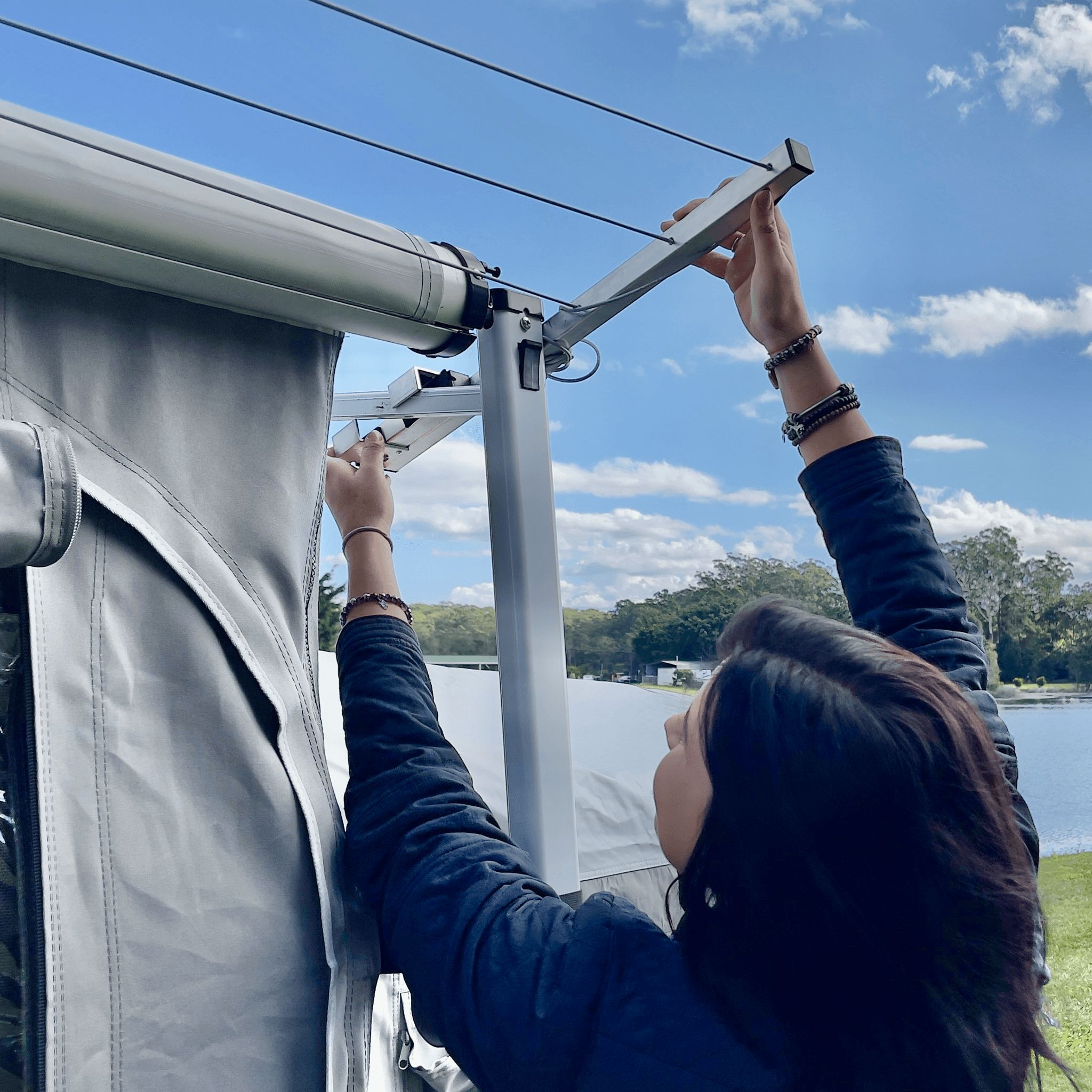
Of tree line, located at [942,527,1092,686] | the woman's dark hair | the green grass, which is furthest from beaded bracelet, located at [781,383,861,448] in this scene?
tree line, located at [942,527,1092,686]

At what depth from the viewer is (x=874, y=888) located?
0.47 metres

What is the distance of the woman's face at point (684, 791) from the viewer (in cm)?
54

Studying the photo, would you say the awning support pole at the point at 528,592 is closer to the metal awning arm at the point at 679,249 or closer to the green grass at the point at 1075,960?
the metal awning arm at the point at 679,249

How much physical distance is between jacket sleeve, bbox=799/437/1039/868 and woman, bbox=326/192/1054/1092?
0.19 meters

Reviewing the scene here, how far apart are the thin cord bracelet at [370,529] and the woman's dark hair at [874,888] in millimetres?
381

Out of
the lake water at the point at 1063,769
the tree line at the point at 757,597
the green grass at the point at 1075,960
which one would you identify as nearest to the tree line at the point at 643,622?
the tree line at the point at 757,597

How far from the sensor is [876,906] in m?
0.47

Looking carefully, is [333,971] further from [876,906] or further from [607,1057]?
[876,906]

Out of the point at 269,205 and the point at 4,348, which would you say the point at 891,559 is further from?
the point at 4,348

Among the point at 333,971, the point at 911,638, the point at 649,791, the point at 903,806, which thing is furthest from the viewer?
the point at 649,791

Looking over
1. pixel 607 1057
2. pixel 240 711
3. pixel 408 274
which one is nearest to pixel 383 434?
pixel 408 274

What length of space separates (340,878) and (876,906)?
0.37m

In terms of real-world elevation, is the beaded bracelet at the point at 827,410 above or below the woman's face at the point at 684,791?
above

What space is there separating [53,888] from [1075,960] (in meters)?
7.20
